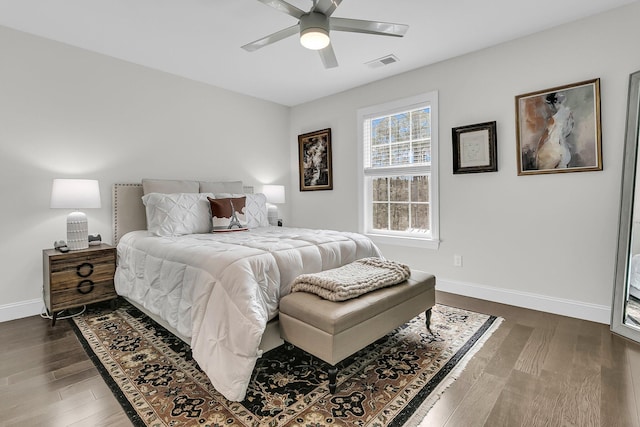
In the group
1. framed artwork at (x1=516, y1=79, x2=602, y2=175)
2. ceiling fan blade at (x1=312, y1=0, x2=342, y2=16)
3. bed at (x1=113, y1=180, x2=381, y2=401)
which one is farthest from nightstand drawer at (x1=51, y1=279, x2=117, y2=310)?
framed artwork at (x1=516, y1=79, x2=602, y2=175)

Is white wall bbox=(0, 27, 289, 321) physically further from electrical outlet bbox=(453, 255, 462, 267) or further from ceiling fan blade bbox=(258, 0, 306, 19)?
electrical outlet bbox=(453, 255, 462, 267)

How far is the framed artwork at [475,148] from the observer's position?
3119mm

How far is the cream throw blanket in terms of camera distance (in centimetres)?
187

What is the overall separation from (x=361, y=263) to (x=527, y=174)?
6.03 feet

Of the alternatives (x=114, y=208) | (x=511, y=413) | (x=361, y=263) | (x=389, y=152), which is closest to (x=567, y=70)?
(x=389, y=152)

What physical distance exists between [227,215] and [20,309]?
1961mm

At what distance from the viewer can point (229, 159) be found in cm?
438

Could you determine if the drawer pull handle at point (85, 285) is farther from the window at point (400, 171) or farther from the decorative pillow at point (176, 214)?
the window at point (400, 171)

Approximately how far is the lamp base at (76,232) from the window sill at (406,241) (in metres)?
3.07

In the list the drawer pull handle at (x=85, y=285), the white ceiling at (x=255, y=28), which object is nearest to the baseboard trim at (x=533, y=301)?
the white ceiling at (x=255, y=28)

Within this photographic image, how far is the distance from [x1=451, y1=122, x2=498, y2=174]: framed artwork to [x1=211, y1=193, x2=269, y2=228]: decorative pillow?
2.18 metres

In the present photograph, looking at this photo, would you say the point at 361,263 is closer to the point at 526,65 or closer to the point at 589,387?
the point at 589,387

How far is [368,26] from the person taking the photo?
2174mm

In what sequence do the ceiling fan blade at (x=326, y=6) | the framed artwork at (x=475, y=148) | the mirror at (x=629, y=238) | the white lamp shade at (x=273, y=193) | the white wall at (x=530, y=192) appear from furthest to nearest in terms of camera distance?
the white lamp shade at (x=273, y=193) → the framed artwork at (x=475, y=148) → the white wall at (x=530, y=192) → the mirror at (x=629, y=238) → the ceiling fan blade at (x=326, y=6)
